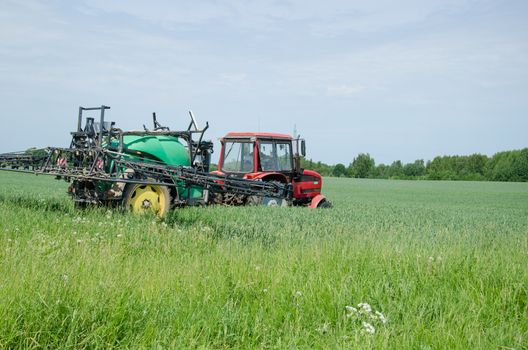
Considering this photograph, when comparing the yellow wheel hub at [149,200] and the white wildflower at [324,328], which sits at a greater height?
the yellow wheel hub at [149,200]

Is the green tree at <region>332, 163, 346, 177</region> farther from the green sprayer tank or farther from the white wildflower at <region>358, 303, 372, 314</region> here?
the white wildflower at <region>358, 303, 372, 314</region>

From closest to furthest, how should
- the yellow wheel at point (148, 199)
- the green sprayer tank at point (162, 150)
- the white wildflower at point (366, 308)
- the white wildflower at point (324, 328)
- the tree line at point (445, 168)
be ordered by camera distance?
the white wildflower at point (324, 328)
the white wildflower at point (366, 308)
the yellow wheel at point (148, 199)
the green sprayer tank at point (162, 150)
the tree line at point (445, 168)

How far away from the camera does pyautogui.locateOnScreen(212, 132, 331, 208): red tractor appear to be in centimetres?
1422

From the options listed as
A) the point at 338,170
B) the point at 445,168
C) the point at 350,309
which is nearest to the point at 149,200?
the point at 350,309

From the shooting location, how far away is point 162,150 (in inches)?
466

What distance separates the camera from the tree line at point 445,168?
69.8 m

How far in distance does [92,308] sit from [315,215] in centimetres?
849

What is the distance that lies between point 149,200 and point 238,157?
4154 mm

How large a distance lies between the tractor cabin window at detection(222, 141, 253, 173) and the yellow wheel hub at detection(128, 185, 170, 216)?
3.83 metres

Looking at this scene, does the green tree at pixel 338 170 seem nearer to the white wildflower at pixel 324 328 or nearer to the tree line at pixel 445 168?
the tree line at pixel 445 168

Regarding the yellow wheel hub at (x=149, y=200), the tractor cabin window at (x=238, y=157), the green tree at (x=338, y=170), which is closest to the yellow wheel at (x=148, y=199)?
the yellow wheel hub at (x=149, y=200)

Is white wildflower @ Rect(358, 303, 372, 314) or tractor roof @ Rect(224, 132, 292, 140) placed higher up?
tractor roof @ Rect(224, 132, 292, 140)

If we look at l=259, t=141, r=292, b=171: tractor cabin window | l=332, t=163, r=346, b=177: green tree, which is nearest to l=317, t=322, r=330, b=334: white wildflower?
l=259, t=141, r=292, b=171: tractor cabin window

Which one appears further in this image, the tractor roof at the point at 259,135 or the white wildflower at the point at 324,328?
the tractor roof at the point at 259,135
